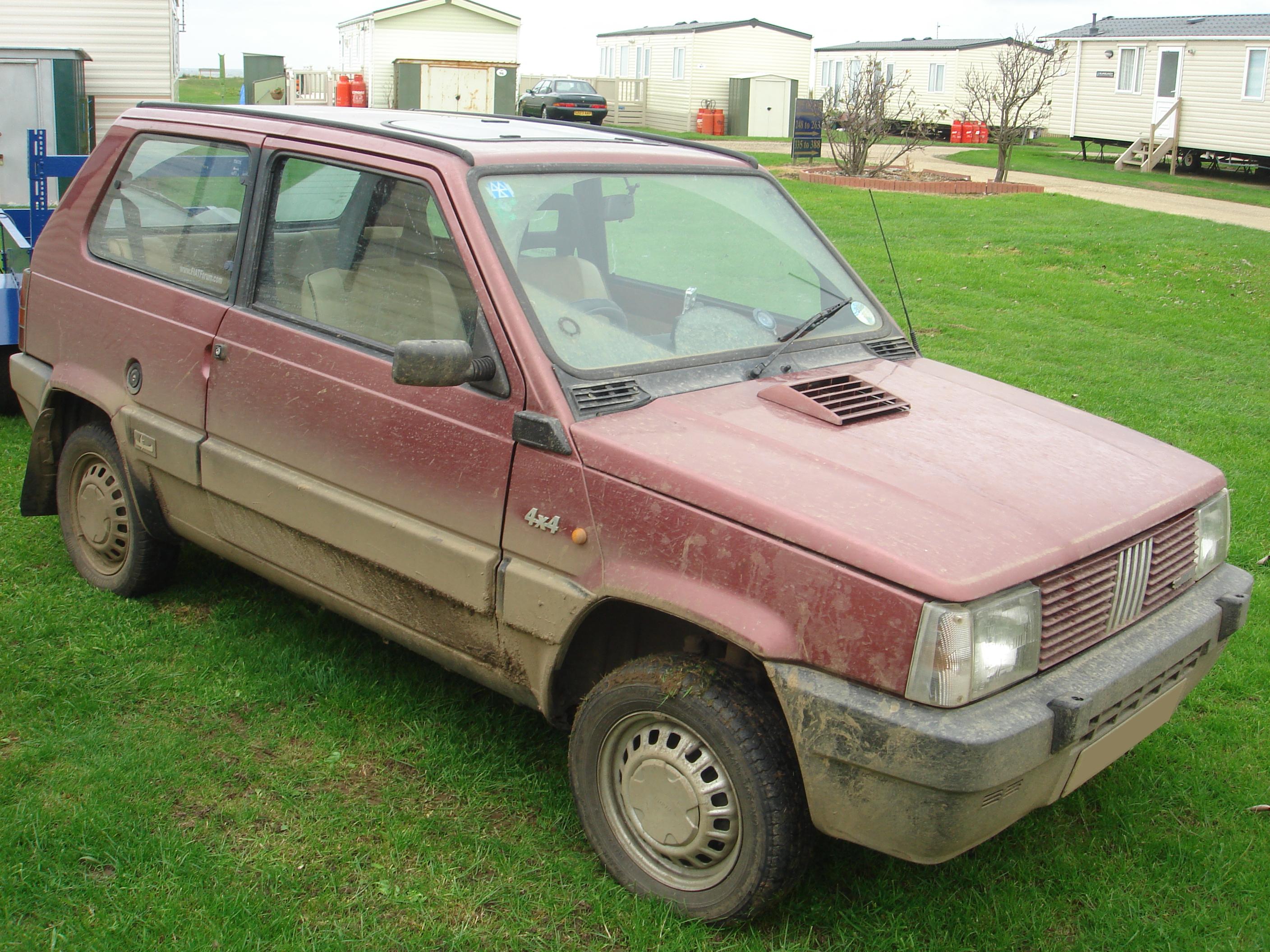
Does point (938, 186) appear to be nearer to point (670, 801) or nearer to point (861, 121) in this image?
point (861, 121)

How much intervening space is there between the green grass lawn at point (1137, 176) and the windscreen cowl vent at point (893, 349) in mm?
19933

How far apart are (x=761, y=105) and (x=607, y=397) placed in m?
41.6

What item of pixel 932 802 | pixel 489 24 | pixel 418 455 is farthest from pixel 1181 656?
pixel 489 24

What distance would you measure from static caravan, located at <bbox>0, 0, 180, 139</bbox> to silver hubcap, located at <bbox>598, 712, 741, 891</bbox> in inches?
809

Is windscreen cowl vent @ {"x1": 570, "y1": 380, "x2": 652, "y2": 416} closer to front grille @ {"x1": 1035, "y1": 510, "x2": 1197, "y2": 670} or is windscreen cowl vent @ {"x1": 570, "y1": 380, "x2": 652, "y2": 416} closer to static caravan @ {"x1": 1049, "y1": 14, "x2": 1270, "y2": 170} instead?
front grille @ {"x1": 1035, "y1": 510, "x2": 1197, "y2": 670}

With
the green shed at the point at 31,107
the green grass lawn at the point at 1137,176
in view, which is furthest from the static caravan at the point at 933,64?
the green shed at the point at 31,107

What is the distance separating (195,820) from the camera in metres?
3.40

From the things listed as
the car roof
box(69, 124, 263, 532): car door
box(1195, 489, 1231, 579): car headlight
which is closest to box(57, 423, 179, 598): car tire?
box(69, 124, 263, 532): car door

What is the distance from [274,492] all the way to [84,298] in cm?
137

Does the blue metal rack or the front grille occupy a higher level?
the blue metal rack

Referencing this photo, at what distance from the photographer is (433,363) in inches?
117

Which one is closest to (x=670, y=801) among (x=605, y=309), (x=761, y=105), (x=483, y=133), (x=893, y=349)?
(x=605, y=309)

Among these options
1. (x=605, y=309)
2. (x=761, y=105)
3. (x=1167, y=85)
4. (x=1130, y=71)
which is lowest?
(x=605, y=309)

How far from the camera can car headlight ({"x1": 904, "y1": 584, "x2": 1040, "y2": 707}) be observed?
8.21 feet
